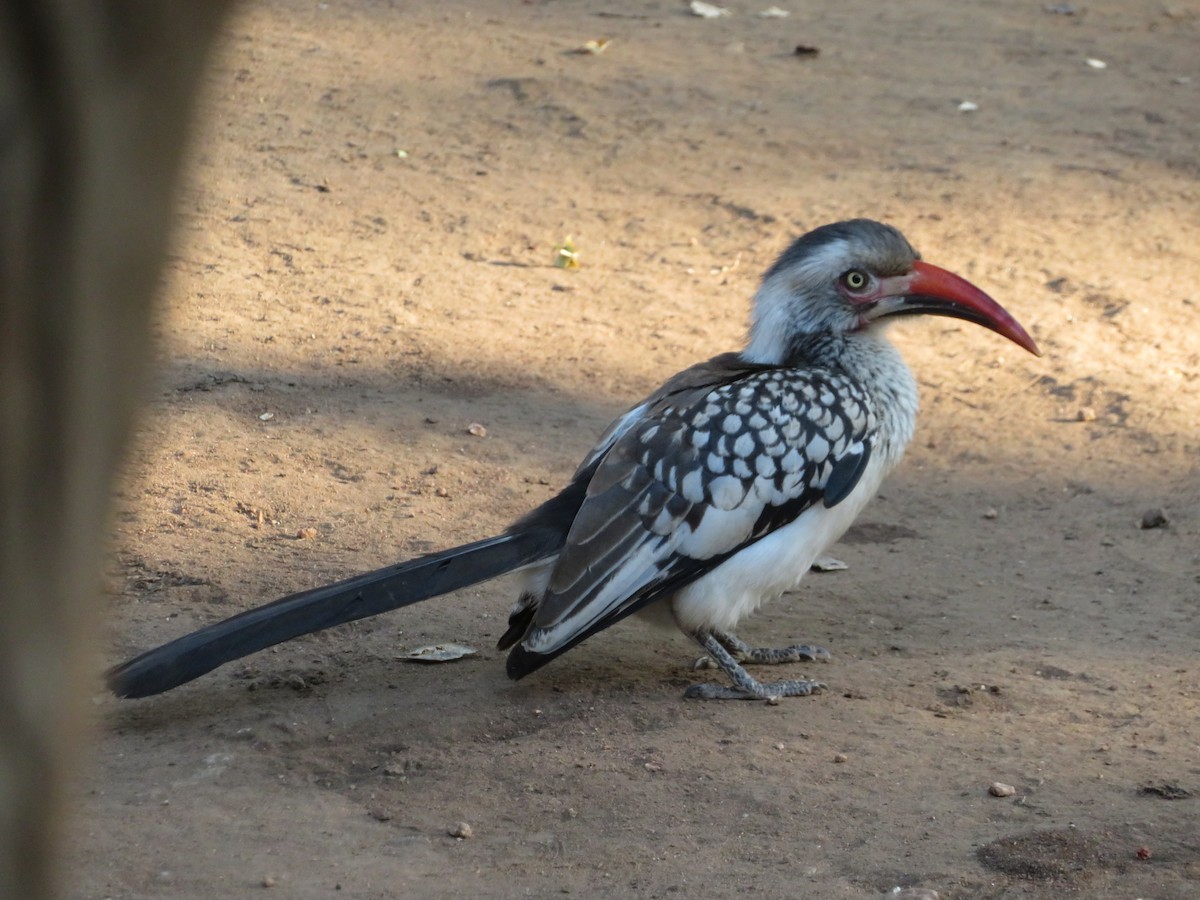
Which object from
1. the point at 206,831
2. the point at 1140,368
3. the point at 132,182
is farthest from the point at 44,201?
the point at 1140,368

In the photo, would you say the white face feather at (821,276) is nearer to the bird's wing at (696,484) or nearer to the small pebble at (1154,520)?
the bird's wing at (696,484)

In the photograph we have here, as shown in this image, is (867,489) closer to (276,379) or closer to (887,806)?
(887,806)

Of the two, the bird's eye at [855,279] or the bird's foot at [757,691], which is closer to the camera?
the bird's foot at [757,691]

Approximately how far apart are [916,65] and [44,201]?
9.46 meters

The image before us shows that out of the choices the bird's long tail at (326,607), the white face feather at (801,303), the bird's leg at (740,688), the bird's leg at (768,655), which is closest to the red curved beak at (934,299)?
the white face feather at (801,303)

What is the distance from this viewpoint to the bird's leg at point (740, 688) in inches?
159

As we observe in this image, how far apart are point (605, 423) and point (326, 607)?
2.16 meters

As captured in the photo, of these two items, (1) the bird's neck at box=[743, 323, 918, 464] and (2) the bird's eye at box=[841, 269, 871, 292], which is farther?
(2) the bird's eye at box=[841, 269, 871, 292]

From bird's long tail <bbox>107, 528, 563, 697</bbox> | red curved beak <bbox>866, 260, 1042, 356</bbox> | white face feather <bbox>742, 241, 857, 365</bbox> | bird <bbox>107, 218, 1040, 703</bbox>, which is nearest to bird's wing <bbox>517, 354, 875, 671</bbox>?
bird <bbox>107, 218, 1040, 703</bbox>

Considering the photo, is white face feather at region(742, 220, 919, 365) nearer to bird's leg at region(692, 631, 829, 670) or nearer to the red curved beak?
the red curved beak

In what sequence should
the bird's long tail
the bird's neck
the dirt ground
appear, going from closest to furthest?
1. the dirt ground
2. the bird's long tail
3. the bird's neck

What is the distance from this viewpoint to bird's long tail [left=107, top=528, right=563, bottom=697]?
3602mm

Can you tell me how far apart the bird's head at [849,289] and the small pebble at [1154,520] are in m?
1.19

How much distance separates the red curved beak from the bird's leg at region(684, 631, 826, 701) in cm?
123
